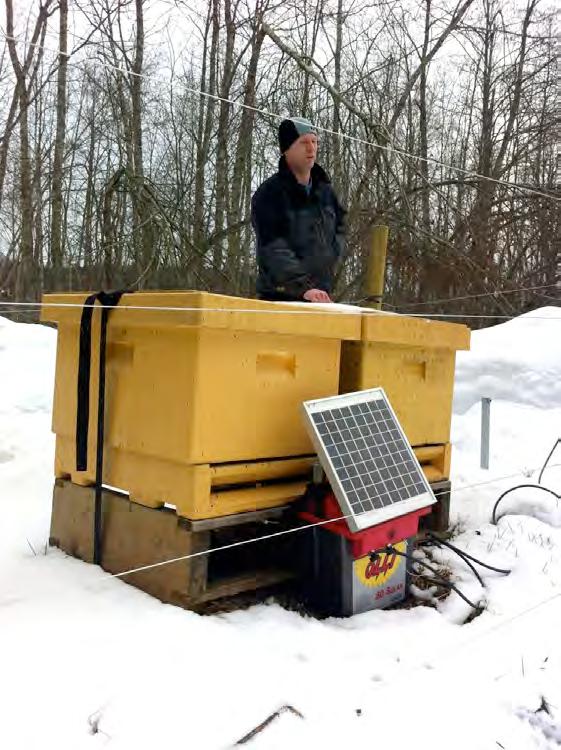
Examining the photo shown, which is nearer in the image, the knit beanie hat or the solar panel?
the solar panel

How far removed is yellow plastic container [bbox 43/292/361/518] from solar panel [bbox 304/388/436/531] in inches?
6.4

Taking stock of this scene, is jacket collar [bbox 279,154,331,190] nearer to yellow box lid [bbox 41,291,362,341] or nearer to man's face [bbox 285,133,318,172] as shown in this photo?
man's face [bbox 285,133,318,172]

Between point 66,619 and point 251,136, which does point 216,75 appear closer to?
point 251,136

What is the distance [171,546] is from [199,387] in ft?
1.85

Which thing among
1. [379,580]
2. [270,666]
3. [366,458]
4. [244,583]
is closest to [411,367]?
[366,458]

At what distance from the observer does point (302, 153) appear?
2961 mm

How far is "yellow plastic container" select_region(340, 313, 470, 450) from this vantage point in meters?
2.60

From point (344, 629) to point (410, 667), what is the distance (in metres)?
0.29

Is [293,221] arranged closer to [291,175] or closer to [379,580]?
[291,175]

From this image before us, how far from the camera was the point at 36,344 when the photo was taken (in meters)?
6.24

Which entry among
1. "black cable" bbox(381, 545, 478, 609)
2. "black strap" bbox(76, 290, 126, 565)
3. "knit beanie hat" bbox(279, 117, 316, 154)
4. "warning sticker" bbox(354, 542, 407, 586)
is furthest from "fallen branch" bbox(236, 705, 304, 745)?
"knit beanie hat" bbox(279, 117, 316, 154)

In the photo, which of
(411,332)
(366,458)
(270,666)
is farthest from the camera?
(411,332)

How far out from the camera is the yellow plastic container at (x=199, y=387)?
204 cm

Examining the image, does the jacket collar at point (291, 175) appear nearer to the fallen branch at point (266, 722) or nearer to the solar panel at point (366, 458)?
the solar panel at point (366, 458)
